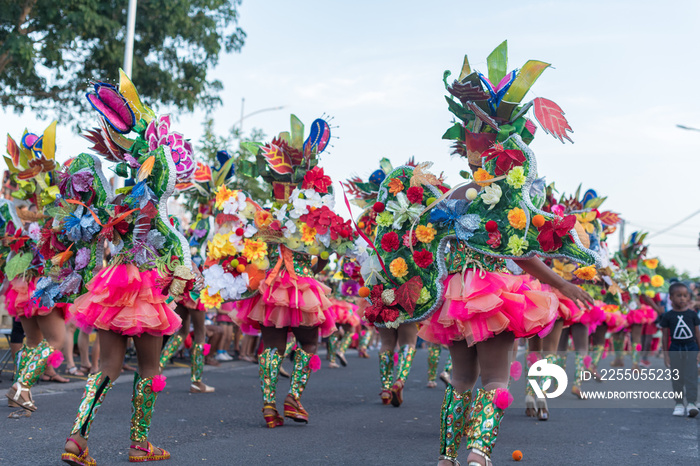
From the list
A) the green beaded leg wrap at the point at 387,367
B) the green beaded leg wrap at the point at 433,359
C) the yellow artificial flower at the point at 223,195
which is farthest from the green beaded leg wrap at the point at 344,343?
the yellow artificial flower at the point at 223,195

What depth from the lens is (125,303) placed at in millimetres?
4469

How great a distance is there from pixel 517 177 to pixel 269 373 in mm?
3209

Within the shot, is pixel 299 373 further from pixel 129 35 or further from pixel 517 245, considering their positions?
pixel 129 35

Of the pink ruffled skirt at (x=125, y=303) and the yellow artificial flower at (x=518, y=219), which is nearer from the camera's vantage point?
the yellow artificial flower at (x=518, y=219)

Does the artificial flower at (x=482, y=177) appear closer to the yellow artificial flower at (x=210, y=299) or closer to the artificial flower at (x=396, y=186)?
the artificial flower at (x=396, y=186)

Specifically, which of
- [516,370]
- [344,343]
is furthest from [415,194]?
[344,343]

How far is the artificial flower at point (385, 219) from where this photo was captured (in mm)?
4668

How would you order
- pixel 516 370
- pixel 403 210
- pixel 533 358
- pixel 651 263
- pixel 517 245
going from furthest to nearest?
pixel 651 263, pixel 533 358, pixel 403 210, pixel 516 370, pixel 517 245

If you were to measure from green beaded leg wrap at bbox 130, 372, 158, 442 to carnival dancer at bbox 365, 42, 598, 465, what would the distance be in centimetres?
159

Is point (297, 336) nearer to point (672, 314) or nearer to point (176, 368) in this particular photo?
point (672, 314)

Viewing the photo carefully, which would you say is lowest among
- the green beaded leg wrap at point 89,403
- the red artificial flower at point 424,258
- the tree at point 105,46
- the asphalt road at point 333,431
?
the asphalt road at point 333,431

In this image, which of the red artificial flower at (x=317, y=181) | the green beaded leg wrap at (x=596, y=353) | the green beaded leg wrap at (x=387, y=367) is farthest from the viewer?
the green beaded leg wrap at (x=596, y=353)

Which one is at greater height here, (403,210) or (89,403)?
(403,210)

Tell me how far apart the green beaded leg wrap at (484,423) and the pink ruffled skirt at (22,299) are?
4.24m
